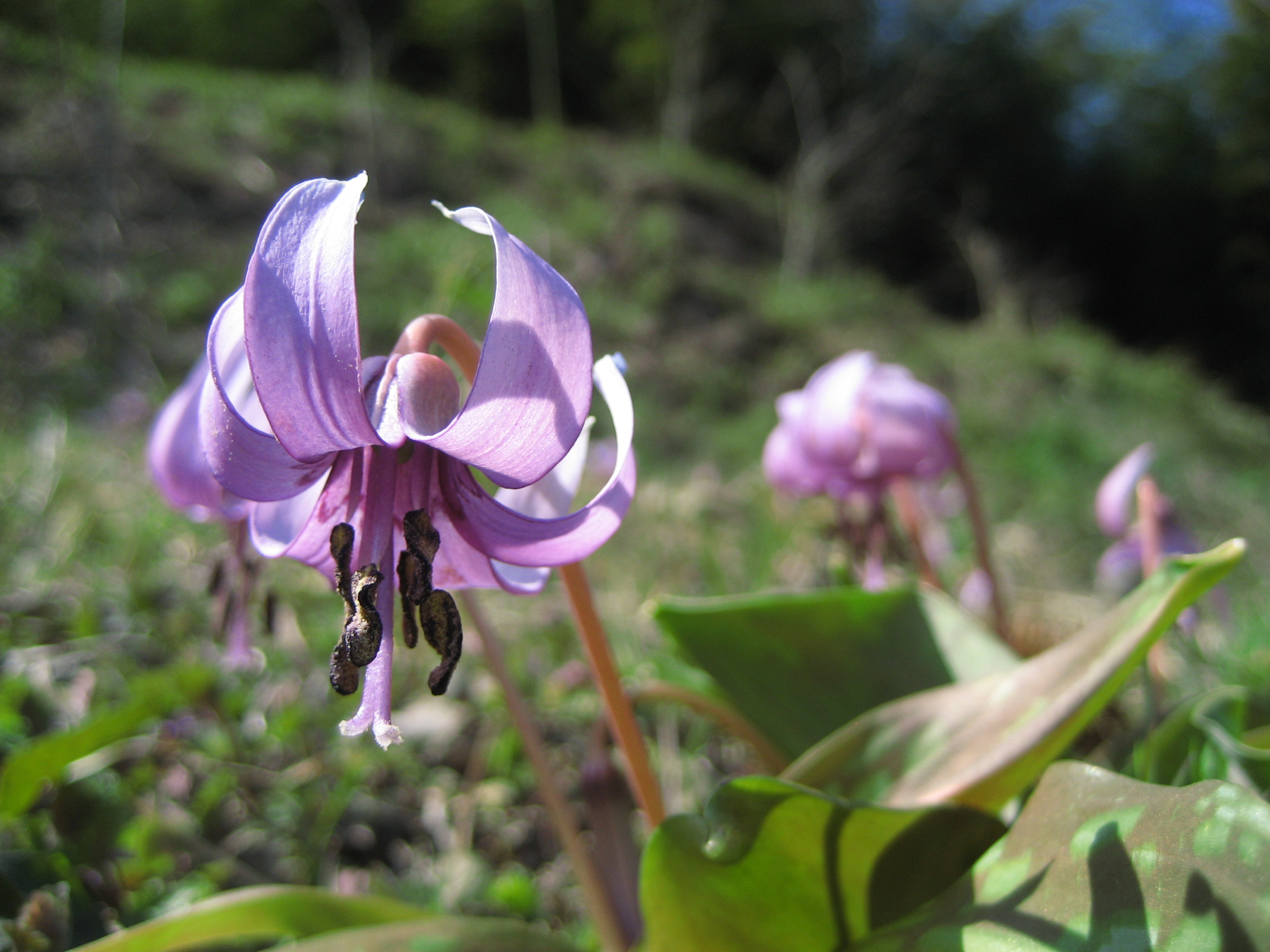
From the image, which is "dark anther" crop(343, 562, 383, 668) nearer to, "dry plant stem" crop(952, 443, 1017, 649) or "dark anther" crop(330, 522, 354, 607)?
"dark anther" crop(330, 522, 354, 607)

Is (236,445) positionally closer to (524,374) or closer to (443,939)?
(524,374)

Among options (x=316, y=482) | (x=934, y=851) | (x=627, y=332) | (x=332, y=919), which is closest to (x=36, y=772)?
(x=332, y=919)

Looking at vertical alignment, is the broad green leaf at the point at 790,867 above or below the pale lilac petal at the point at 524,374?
below

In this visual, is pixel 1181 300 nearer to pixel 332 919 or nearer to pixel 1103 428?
pixel 1103 428

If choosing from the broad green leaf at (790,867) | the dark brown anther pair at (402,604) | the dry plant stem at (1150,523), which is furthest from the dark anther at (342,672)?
the dry plant stem at (1150,523)

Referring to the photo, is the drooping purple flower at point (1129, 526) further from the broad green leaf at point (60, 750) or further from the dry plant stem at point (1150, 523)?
the broad green leaf at point (60, 750)

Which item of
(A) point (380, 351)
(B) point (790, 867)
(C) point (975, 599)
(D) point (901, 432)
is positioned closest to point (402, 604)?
(B) point (790, 867)
